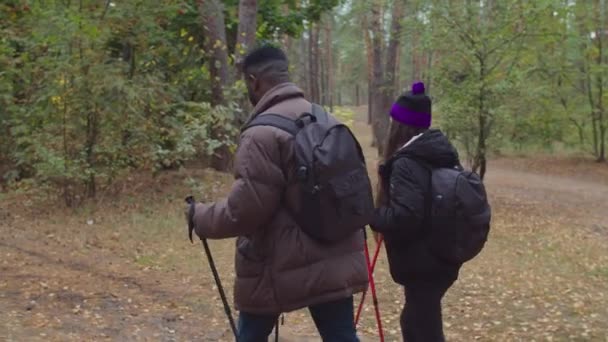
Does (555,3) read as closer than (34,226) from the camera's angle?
No

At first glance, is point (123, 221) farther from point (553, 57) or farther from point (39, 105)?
point (553, 57)

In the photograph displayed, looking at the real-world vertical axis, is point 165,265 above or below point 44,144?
below

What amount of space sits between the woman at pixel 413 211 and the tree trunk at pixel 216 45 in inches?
378

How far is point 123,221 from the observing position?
34.7 ft

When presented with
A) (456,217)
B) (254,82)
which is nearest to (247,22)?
(254,82)

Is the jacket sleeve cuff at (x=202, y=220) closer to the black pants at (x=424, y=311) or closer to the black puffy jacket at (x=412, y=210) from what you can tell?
the black puffy jacket at (x=412, y=210)

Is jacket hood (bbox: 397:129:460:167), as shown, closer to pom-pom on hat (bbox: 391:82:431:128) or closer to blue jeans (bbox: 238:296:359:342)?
pom-pom on hat (bbox: 391:82:431:128)

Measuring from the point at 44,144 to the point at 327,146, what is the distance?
330 inches

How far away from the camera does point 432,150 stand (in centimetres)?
370

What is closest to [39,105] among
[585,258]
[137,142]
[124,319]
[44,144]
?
[44,144]

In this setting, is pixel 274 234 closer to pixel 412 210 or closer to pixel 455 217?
pixel 412 210

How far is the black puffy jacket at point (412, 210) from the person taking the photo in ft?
11.8

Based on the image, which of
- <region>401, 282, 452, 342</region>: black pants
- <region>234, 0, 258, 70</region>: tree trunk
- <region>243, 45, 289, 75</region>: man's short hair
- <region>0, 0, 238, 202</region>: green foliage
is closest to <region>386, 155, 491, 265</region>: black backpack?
<region>401, 282, 452, 342</region>: black pants

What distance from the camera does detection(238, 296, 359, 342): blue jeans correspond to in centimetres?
336
